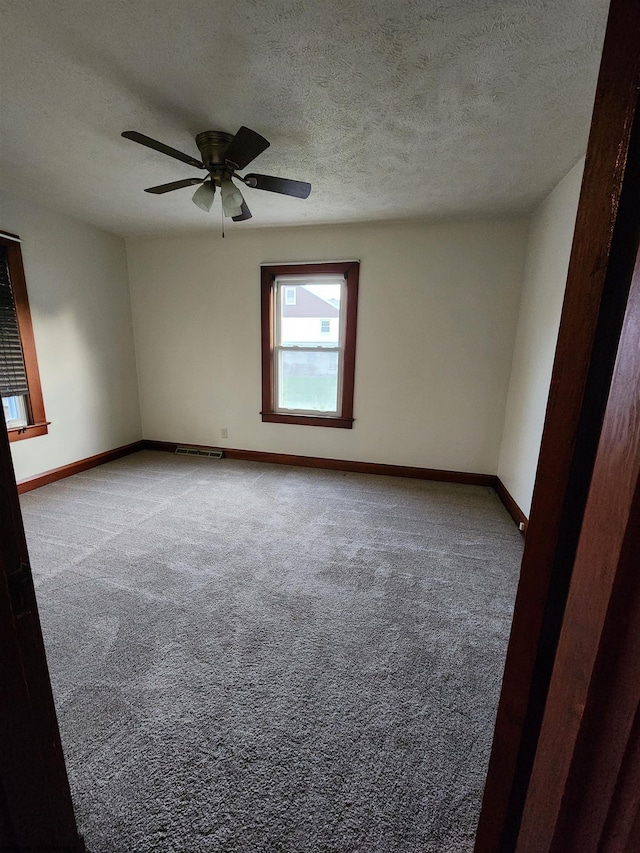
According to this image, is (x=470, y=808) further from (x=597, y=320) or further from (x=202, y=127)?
(x=202, y=127)

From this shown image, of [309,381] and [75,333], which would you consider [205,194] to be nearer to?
[309,381]

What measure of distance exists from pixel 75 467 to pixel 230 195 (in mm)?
3053

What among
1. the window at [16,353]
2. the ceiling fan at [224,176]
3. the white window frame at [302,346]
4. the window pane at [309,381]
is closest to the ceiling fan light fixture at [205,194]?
the ceiling fan at [224,176]

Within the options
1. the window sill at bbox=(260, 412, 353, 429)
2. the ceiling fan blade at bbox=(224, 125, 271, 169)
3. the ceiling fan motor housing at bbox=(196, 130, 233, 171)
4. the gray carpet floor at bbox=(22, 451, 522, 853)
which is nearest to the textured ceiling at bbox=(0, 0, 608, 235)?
the ceiling fan motor housing at bbox=(196, 130, 233, 171)

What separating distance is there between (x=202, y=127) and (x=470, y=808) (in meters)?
3.08

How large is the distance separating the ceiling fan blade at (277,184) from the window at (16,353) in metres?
2.29

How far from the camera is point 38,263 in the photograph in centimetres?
308

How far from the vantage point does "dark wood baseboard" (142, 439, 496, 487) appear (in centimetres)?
352

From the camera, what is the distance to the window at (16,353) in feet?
9.41

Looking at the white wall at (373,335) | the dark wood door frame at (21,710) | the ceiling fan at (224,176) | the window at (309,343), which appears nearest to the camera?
the dark wood door frame at (21,710)

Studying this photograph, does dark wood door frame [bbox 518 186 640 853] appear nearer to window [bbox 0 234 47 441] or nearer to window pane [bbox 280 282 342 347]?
window pane [bbox 280 282 342 347]

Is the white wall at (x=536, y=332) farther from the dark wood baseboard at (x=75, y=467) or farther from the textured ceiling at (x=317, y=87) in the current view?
the dark wood baseboard at (x=75, y=467)

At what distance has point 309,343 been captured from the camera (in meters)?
3.70

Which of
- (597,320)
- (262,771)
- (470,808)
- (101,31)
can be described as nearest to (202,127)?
(101,31)
